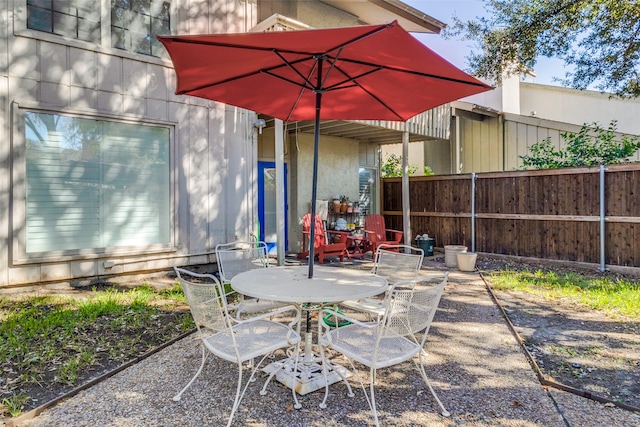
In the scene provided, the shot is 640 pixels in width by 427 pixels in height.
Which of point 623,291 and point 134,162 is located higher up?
point 134,162

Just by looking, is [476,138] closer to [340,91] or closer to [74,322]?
[340,91]

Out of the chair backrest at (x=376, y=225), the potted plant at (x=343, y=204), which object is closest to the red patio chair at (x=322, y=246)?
the chair backrest at (x=376, y=225)

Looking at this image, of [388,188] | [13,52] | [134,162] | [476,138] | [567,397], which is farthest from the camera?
[476,138]

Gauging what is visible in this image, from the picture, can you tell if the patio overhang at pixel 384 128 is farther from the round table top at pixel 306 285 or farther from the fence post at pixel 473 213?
the round table top at pixel 306 285

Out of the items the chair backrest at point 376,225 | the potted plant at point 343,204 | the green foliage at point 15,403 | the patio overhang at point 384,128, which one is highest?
the patio overhang at point 384,128

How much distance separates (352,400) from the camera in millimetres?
2570

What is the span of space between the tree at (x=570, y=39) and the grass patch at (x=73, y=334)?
7.72 meters

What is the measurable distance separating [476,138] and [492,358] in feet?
35.6

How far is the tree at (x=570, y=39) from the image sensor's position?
680 cm

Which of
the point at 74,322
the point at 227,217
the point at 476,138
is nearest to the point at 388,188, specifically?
the point at 476,138

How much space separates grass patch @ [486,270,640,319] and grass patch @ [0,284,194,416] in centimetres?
469

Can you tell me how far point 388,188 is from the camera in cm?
1054

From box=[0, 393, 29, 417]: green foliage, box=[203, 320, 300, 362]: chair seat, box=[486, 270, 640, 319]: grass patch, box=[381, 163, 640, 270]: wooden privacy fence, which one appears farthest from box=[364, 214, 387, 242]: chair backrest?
box=[0, 393, 29, 417]: green foliage

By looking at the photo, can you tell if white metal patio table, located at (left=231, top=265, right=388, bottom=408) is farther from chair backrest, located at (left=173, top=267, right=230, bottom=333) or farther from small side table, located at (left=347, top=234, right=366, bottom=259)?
small side table, located at (left=347, top=234, right=366, bottom=259)
